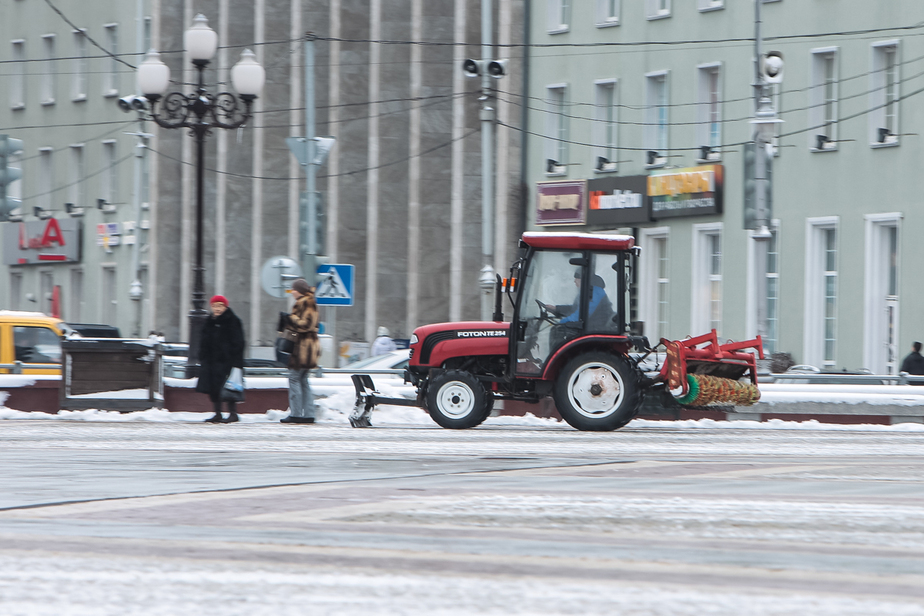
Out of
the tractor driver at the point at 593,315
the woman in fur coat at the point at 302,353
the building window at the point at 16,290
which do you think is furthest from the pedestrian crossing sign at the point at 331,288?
the building window at the point at 16,290

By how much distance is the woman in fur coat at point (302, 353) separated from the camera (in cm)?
2097

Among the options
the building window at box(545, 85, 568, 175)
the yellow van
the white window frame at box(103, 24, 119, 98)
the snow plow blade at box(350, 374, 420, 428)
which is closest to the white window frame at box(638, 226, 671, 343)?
the building window at box(545, 85, 568, 175)

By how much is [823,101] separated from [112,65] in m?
29.5

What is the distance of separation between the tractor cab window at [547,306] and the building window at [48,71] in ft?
151

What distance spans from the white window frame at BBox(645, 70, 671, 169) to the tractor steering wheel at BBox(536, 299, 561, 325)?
2180 centimetres

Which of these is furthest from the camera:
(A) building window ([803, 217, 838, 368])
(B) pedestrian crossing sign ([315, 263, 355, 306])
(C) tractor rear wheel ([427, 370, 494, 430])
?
(A) building window ([803, 217, 838, 368])

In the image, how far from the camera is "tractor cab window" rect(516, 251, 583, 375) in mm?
19531

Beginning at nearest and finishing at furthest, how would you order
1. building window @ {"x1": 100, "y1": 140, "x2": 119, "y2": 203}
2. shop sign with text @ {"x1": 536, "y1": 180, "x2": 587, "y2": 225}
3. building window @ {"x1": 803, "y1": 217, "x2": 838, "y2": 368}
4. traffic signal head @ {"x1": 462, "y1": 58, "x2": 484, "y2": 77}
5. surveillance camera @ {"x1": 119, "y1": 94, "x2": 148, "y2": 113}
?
traffic signal head @ {"x1": 462, "y1": 58, "x2": 484, "y2": 77} → building window @ {"x1": 803, "y1": 217, "x2": 838, "y2": 368} → shop sign with text @ {"x1": 536, "y1": 180, "x2": 587, "y2": 225} → surveillance camera @ {"x1": 119, "y1": 94, "x2": 148, "y2": 113} → building window @ {"x1": 100, "y1": 140, "x2": 119, "y2": 203}

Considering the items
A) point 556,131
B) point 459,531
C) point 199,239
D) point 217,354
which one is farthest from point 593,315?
point 556,131

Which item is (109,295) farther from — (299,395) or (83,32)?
(299,395)

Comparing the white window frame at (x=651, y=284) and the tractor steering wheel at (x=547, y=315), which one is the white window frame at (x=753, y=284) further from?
the tractor steering wheel at (x=547, y=315)

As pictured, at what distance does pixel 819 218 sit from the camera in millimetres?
36719

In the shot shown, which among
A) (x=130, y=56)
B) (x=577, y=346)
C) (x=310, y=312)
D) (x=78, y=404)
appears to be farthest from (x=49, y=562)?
(x=130, y=56)

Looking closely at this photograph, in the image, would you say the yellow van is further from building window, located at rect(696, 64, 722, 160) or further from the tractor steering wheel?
building window, located at rect(696, 64, 722, 160)
